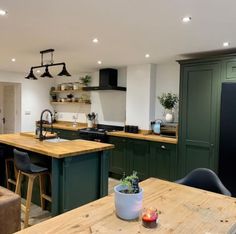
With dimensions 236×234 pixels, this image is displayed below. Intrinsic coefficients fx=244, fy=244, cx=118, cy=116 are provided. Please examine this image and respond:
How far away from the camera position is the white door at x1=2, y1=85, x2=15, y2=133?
23.2 feet

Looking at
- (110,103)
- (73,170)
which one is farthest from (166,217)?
(110,103)

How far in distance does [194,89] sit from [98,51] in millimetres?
1664

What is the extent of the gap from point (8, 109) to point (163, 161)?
201 inches

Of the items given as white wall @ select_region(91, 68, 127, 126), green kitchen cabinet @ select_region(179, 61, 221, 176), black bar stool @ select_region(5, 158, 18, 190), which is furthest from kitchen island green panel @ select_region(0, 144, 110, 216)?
white wall @ select_region(91, 68, 127, 126)

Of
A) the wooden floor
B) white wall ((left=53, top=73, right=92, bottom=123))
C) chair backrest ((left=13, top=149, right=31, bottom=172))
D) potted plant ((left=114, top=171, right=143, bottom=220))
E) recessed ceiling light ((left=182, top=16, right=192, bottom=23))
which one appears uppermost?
recessed ceiling light ((left=182, top=16, right=192, bottom=23))

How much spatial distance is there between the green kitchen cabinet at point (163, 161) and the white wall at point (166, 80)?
762 millimetres

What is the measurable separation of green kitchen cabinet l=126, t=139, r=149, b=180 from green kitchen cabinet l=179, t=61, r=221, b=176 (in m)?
0.70

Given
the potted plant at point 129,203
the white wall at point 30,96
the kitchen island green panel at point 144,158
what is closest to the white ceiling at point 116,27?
the potted plant at point 129,203

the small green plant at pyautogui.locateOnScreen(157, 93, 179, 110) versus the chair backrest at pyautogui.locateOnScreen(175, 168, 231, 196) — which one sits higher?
the small green plant at pyautogui.locateOnScreen(157, 93, 179, 110)

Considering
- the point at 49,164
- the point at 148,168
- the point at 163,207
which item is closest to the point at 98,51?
the point at 49,164

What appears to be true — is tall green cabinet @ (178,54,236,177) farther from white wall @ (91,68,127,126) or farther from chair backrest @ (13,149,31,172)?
chair backrest @ (13,149,31,172)

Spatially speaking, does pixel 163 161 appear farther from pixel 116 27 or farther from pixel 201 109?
pixel 116 27

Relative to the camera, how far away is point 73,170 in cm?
304

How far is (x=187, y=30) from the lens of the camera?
277 centimetres
